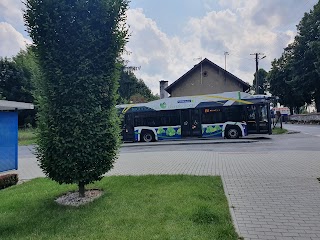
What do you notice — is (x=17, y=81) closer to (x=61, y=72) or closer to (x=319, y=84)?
(x=319, y=84)

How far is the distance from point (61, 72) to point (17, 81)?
5351cm

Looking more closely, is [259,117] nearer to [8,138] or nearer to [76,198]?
[8,138]

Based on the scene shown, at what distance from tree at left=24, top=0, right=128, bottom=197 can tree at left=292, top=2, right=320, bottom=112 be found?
45279 mm

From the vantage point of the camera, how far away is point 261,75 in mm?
88188

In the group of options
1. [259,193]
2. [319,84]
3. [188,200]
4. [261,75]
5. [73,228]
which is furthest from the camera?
[261,75]

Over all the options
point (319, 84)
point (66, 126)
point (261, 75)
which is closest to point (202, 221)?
point (66, 126)

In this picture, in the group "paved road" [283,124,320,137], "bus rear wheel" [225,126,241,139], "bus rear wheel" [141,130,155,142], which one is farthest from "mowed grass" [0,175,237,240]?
"paved road" [283,124,320,137]

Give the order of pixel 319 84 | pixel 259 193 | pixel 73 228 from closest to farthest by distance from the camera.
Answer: pixel 73 228
pixel 259 193
pixel 319 84

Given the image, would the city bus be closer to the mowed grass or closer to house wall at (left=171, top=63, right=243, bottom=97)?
house wall at (left=171, top=63, right=243, bottom=97)

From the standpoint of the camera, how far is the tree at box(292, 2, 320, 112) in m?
46.9

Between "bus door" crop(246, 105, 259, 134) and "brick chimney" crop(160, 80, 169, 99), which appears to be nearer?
"bus door" crop(246, 105, 259, 134)

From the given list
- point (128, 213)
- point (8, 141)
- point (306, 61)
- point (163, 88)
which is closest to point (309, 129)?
point (306, 61)

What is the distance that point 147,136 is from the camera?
26031 millimetres

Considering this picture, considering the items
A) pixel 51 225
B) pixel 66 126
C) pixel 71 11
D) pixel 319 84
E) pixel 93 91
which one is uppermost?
pixel 319 84
